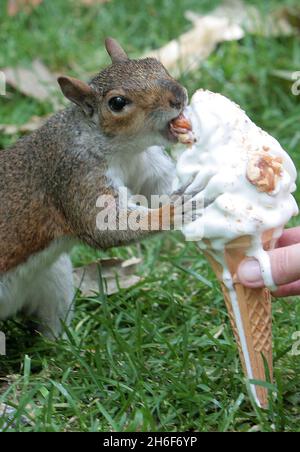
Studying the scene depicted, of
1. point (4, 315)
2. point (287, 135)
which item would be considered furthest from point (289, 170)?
point (287, 135)

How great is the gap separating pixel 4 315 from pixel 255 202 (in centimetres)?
130

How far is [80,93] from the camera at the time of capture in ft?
11.0

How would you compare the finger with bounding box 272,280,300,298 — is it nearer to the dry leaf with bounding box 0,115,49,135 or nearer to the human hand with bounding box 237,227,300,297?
the human hand with bounding box 237,227,300,297

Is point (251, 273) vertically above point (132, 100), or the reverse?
point (132, 100)

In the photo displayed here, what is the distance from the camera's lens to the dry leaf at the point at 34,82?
17.3ft

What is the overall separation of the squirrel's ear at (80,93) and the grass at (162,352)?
2.35 ft

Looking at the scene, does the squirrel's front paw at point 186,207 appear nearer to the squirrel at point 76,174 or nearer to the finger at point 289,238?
the squirrel at point 76,174

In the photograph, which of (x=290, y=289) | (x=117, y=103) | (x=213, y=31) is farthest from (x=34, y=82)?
(x=290, y=289)

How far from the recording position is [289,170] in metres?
2.82

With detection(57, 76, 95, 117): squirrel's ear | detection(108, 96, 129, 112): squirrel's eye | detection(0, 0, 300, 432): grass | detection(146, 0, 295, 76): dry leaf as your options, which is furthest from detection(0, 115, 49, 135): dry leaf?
detection(108, 96, 129, 112): squirrel's eye

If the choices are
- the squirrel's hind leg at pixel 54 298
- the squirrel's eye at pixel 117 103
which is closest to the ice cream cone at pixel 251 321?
the squirrel's eye at pixel 117 103

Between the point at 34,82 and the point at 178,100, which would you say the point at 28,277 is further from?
the point at 34,82

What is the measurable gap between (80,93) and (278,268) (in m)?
1.08

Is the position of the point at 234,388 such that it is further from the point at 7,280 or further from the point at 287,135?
the point at 287,135
